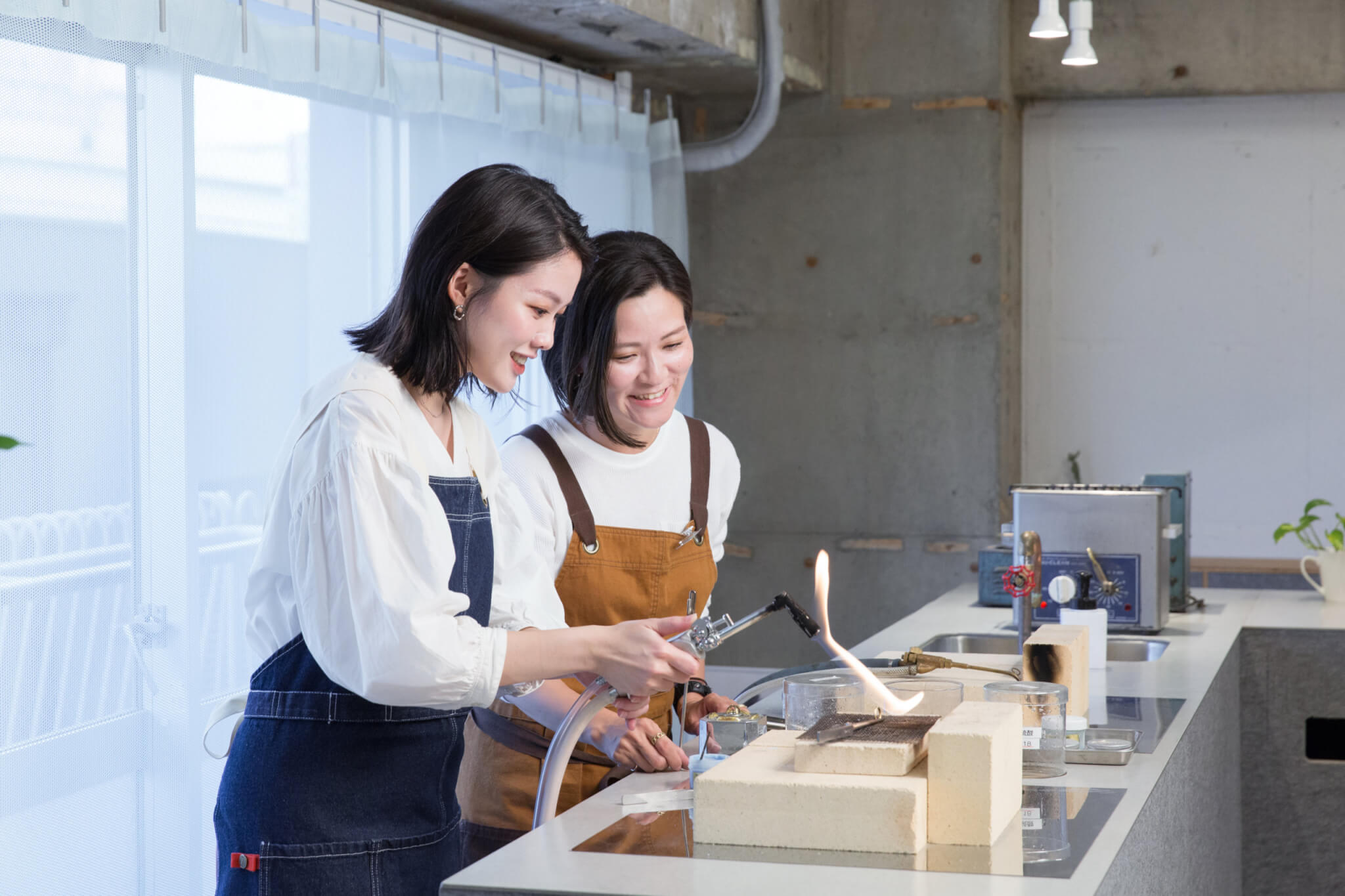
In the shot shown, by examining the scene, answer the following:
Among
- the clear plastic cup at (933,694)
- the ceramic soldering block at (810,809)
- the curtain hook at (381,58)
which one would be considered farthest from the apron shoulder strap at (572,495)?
the curtain hook at (381,58)

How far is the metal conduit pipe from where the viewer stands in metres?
4.36

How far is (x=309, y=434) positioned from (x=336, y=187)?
1546mm

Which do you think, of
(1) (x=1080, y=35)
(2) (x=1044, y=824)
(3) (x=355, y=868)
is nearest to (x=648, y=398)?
(3) (x=355, y=868)

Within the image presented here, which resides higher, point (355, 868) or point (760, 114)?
point (760, 114)

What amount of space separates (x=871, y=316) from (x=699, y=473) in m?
2.42

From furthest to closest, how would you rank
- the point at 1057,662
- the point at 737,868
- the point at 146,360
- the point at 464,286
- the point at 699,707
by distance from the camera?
the point at 146,360, the point at 699,707, the point at 1057,662, the point at 464,286, the point at 737,868

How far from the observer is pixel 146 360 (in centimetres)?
254

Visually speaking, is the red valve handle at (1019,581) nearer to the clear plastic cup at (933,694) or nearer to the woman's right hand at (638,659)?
the clear plastic cup at (933,694)

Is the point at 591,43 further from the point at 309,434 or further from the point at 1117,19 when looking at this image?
the point at 309,434

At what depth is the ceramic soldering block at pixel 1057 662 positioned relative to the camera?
6.89 ft

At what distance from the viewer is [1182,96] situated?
482 centimetres

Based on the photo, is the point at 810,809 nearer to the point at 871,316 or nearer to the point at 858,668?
the point at 858,668

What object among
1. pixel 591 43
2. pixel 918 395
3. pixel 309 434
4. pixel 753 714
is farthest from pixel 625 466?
pixel 918 395

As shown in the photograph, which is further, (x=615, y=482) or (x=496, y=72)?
(x=496, y=72)
